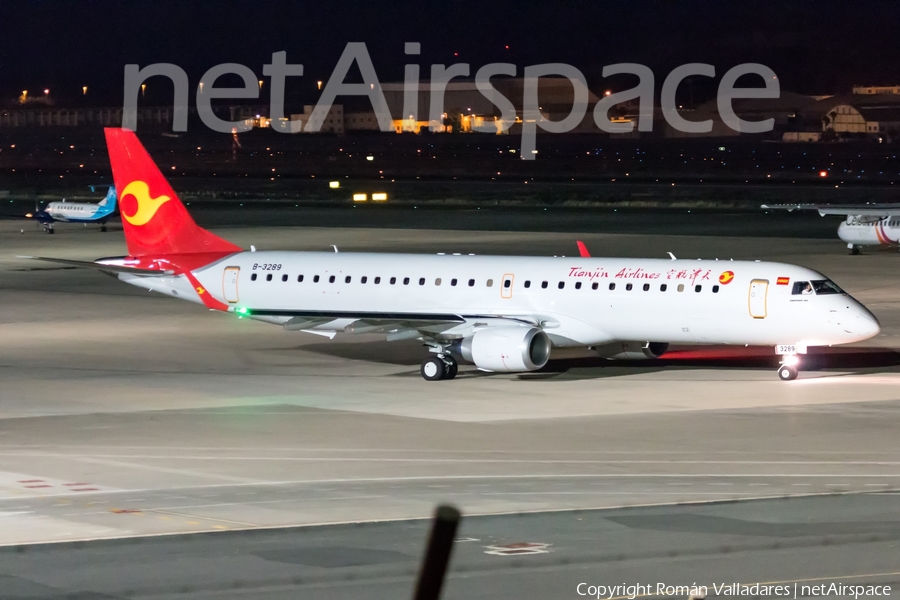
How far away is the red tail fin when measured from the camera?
40.9 meters

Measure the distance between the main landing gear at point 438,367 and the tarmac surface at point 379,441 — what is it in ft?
1.67

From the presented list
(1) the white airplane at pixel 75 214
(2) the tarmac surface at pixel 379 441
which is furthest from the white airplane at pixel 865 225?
(1) the white airplane at pixel 75 214

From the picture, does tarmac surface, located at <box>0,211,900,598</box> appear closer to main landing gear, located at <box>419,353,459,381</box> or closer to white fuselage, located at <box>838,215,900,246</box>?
main landing gear, located at <box>419,353,459,381</box>

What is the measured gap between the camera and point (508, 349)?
110ft

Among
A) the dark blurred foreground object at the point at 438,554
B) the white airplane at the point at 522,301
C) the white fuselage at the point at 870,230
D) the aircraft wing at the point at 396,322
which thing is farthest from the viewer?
the white fuselage at the point at 870,230

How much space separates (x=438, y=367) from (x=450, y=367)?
0.39 m

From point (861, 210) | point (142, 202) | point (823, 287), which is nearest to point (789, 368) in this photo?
point (823, 287)

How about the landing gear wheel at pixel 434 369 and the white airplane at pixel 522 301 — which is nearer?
the white airplane at pixel 522 301

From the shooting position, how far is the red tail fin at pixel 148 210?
40.9 metres

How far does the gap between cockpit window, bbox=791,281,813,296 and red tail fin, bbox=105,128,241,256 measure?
16.2 metres

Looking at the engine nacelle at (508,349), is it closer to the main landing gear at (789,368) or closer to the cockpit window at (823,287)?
the main landing gear at (789,368)

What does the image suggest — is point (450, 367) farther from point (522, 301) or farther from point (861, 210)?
point (861, 210)

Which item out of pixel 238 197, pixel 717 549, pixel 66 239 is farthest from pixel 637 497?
pixel 238 197

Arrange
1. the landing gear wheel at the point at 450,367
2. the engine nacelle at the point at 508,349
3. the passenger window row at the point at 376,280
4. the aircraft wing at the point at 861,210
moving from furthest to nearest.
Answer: the aircraft wing at the point at 861,210
the passenger window row at the point at 376,280
the landing gear wheel at the point at 450,367
the engine nacelle at the point at 508,349
